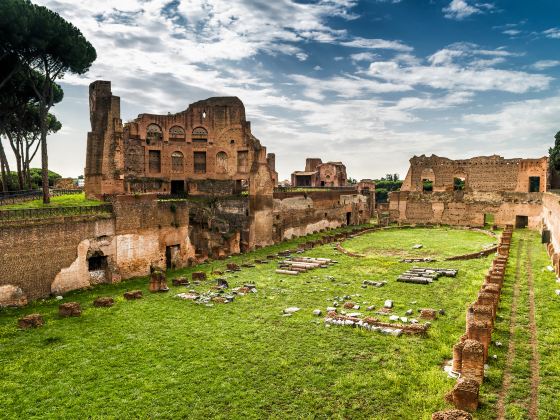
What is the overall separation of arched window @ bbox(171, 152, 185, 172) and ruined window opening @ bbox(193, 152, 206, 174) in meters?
1.07

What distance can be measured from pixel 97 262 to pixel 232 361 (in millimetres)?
10205

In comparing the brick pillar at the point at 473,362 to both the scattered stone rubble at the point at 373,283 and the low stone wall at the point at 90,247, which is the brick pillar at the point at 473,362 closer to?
the scattered stone rubble at the point at 373,283

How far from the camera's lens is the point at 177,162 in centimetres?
3262

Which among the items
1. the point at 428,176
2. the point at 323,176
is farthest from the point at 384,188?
the point at 428,176

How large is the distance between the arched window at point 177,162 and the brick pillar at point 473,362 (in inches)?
1085

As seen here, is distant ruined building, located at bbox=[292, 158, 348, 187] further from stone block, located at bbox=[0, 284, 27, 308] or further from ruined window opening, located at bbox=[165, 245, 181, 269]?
stone block, located at bbox=[0, 284, 27, 308]

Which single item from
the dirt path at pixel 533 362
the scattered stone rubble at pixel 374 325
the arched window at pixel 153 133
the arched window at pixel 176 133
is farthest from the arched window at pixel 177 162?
the dirt path at pixel 533 362

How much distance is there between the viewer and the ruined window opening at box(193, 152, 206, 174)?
33.5 metres

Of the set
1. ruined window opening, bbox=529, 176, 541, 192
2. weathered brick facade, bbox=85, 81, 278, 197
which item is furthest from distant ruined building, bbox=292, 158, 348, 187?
weathered brick facade, bbox=85, 81, 278, 197

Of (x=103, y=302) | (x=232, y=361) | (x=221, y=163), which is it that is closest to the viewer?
(x=232, y=361)

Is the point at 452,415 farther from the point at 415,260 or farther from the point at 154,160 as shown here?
the point at 154,160

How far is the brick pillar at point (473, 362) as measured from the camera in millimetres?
7918

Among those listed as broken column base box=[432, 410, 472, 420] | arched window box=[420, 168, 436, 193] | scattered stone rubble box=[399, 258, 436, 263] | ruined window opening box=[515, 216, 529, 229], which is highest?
arched window box=[420, 168, 436, 193]

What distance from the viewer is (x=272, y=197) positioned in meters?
28.1
